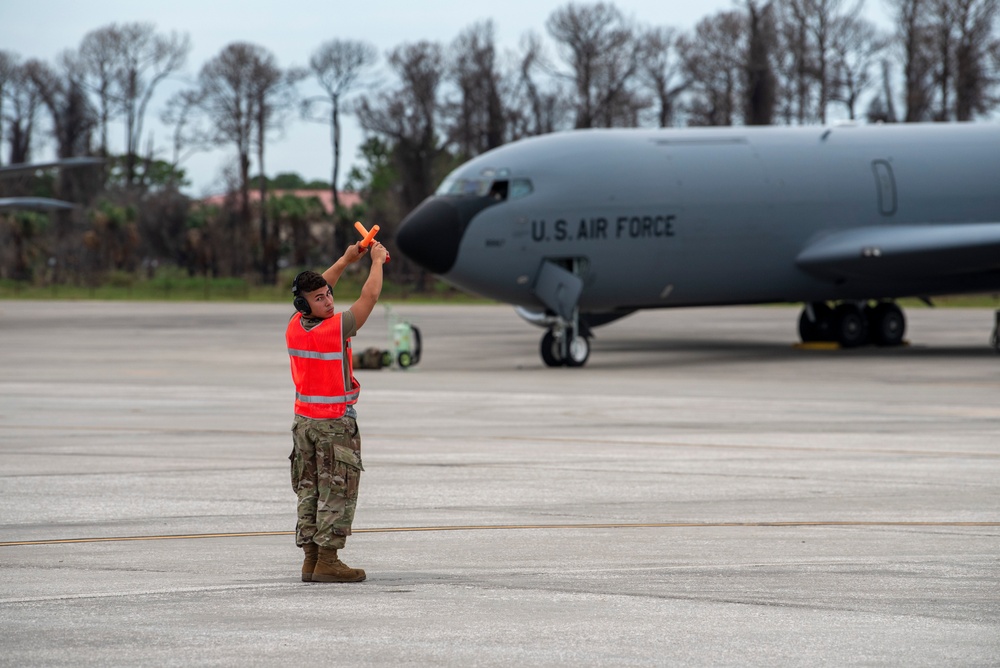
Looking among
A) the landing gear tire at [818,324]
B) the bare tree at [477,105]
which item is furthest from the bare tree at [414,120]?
the landing gear tire at [818,324]

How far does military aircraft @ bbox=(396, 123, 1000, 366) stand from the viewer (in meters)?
26.5

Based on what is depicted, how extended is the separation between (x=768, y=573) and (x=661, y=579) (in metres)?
0.63

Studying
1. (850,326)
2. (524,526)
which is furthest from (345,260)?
(850,326)

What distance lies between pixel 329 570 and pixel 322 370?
112 centimetres

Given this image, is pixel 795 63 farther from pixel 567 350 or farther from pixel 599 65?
pixel 567 350

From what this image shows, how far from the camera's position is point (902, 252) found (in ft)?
91.8

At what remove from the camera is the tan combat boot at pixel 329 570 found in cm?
784

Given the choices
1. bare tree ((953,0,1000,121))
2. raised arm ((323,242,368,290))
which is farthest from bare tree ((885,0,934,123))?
raised arm ((323,242,368,290))

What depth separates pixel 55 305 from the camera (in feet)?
190

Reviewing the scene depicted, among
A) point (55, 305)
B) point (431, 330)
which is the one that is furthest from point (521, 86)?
point (431, 330)

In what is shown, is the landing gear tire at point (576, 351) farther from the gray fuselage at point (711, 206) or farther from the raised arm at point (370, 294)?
the raised arm at point (370, 294)

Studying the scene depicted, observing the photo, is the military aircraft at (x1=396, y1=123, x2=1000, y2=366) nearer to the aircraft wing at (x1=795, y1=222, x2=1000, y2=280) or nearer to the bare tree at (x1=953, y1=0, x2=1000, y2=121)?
the aircraft wing at (x1=795, y1=222, x2=1000, y2=280)

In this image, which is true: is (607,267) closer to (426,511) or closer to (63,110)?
(426,511)

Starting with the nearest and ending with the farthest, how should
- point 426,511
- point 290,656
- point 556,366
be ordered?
1. point 290,656
2. point 426,511
3. point 556,366
